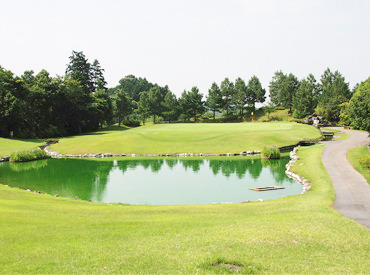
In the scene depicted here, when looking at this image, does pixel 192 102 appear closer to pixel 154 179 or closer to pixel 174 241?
pixel 154 179

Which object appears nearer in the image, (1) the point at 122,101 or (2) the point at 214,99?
(1) the point at 122,101

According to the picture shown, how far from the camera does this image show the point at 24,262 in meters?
6.79

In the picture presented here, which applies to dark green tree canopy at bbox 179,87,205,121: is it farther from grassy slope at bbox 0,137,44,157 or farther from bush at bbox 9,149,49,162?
bush at bbox 9,149,49,162

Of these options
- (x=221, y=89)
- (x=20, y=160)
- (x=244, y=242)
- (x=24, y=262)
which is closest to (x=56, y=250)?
(x=24, y=262)

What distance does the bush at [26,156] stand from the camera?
3925 cm

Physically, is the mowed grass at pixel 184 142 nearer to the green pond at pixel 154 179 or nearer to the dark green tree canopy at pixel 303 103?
the green pond at pixel 154 179

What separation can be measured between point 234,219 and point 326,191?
29.4 ft

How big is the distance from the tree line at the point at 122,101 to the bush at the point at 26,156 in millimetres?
17570

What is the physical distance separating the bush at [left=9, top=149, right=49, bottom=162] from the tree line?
17570 mm

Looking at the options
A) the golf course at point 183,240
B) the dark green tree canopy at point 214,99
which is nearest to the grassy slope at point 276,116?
the dark green tree canopy at point 214,99

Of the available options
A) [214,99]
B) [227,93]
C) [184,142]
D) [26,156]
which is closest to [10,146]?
[26,156]

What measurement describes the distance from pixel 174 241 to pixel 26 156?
121 feet

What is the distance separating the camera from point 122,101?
87.4m

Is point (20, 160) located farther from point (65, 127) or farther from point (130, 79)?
point (130, 79)
